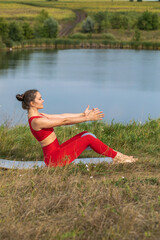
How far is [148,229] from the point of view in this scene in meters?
2.89

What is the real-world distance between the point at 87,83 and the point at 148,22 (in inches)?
1802

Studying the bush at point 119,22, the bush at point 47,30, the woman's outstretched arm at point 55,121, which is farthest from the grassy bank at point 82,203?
the bush at point 119,22

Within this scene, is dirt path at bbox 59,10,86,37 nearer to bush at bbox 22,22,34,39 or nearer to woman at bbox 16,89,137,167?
bush at bbox 22,22,34,39

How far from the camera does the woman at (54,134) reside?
4.28 metres

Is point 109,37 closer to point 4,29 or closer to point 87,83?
point 4,29

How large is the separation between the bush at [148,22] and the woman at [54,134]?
63.7 meters

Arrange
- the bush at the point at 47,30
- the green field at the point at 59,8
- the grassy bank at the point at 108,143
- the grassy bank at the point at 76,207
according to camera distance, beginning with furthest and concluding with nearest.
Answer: the green field at the point at 59,8, the bush at the point at 47,30, the grassy bank at the point at 108,143, the grassy bank at the point at 76,207

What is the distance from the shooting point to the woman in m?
4.28

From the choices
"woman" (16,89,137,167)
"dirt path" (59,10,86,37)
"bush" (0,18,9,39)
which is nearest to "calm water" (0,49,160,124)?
"bush" (0,18,9,39)

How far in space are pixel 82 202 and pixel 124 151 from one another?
245cm

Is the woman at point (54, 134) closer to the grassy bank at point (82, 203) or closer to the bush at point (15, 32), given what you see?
the grassy bank at point (82, 203)

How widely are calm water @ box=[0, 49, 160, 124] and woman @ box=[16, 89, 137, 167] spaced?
16.5ft

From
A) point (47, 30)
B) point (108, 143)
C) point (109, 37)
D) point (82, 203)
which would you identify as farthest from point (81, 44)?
point (82, 203)

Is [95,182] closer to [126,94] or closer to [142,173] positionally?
[142,173]
